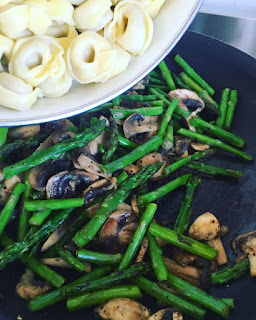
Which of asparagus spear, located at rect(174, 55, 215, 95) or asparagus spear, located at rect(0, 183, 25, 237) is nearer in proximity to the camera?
asparagus spear, located at rect(0, 183, 25, 237)

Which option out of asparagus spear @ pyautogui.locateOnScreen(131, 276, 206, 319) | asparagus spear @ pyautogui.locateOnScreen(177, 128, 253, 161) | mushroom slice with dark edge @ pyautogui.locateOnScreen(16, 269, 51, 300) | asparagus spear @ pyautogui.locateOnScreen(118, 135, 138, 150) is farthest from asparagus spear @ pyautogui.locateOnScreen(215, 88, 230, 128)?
mushroom slice with dark edge @ pyautogui.locateOnScreen(16, 269, 51, 300)

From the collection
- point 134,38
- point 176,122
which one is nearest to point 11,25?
point 134,38

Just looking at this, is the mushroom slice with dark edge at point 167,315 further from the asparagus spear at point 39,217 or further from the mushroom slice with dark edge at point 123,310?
the asparagus spear at point 39,217

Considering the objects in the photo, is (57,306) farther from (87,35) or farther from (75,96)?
(87,35)

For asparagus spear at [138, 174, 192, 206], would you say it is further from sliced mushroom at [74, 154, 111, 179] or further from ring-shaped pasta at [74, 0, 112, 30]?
ring-shaped pasta at [74, 0, 112, 30]

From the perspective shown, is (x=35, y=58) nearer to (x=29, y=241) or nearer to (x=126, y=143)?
(x=126, y=143)

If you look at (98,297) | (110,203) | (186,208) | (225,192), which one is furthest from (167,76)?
(98,297)
